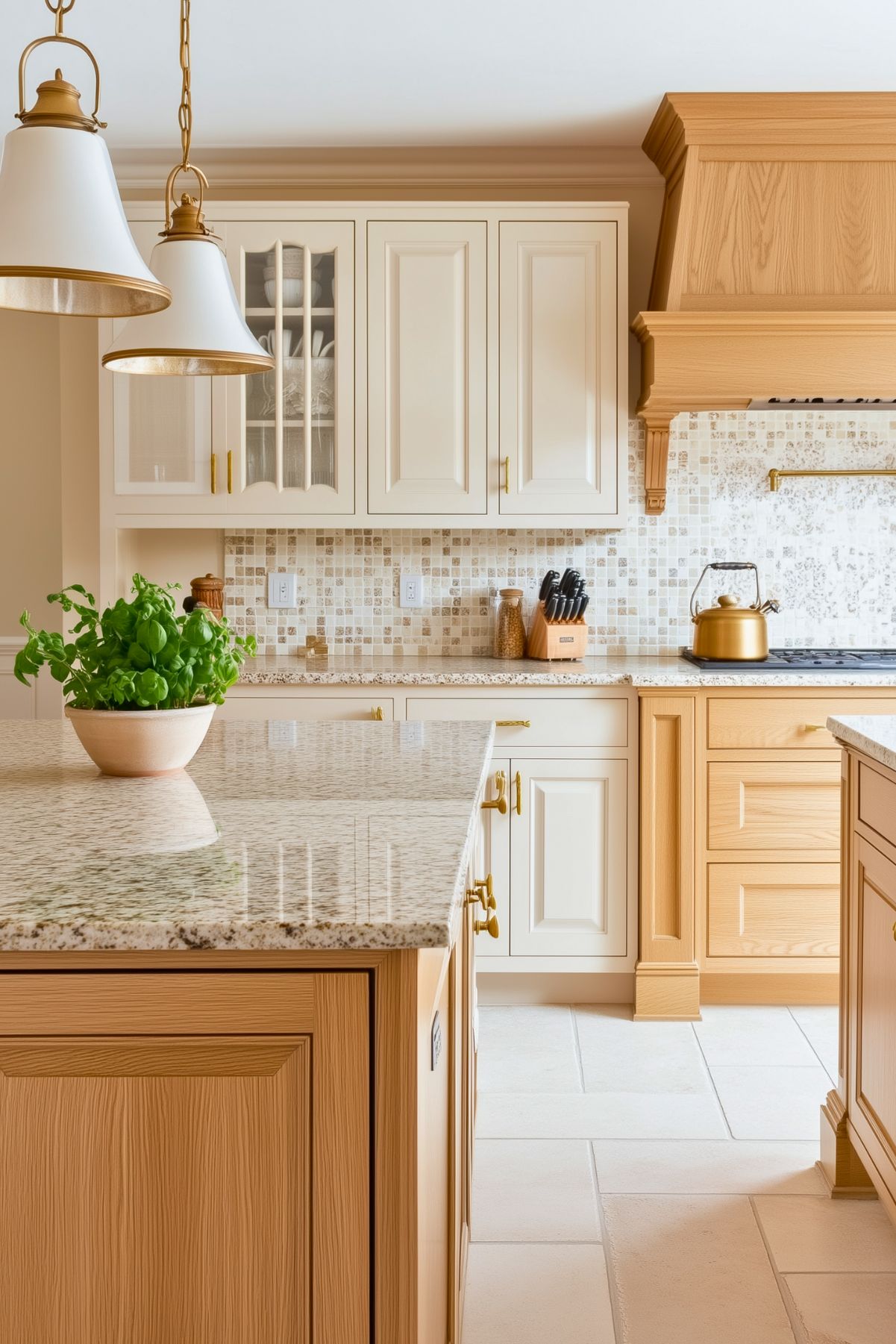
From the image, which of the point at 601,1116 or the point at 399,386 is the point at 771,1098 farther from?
the point at 399,386

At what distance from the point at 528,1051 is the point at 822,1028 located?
79 centimetres

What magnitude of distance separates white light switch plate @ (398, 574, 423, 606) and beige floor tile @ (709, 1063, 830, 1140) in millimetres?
1692

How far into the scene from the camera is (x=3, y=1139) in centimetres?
95

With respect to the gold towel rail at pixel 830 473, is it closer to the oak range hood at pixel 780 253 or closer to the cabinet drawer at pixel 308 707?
the oak range hood at pixel 780 253

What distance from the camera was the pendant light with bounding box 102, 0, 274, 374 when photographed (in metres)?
1.59

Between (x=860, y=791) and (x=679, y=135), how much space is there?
2.10 m

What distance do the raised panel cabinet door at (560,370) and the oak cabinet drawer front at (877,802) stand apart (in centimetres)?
152

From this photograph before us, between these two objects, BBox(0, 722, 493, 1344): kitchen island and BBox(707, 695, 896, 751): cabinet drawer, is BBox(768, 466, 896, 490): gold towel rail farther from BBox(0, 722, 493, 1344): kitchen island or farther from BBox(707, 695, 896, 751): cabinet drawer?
BBox(0, 722, 493, 1344): kitchen island

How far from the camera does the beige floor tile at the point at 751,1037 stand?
114 inches

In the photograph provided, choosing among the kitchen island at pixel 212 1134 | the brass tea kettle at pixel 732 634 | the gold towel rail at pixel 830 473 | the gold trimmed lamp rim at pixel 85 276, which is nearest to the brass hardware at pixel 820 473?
the gold towel rail at pixel 830 473

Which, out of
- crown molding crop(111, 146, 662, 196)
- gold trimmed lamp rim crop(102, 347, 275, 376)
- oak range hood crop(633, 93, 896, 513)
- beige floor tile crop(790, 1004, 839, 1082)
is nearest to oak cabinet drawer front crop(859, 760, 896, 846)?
beige floor tile crop(790, 1004, 839, 1082)

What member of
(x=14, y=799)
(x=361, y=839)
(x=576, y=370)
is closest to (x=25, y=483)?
(x=576, y=370)

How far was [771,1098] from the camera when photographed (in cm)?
266

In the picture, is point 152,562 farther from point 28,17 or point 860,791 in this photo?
point 860,791
